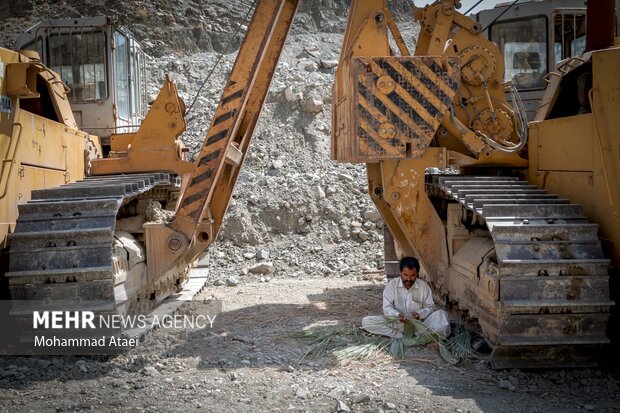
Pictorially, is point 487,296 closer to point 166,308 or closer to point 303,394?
point 303,394

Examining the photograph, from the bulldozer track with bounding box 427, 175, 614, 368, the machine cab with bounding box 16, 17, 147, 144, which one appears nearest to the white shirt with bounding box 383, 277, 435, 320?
the bulldozer track with bounding box 427, 175, 614, 368

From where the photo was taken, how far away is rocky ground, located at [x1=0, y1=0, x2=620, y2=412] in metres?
4.22

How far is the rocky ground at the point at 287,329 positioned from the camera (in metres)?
4.22

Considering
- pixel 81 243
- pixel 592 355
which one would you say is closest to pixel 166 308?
pixel 81 243

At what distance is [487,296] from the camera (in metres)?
4.80

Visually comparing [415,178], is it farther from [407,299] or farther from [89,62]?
[89,62]

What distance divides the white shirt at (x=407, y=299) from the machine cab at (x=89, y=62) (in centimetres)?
439

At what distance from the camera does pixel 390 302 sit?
5.82 meters

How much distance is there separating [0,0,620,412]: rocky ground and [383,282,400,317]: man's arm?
18.9 inches

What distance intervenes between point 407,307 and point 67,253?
2894 millimetres

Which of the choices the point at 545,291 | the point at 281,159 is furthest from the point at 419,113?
the point at 281,159

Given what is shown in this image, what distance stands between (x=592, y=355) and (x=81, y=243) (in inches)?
151

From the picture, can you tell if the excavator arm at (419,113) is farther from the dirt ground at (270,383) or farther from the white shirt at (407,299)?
the dirt ground at (270,383)

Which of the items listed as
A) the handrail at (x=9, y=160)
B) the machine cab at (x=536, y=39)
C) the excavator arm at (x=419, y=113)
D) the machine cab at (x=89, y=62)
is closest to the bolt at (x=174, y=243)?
the handrail at (x=9, y=160)
